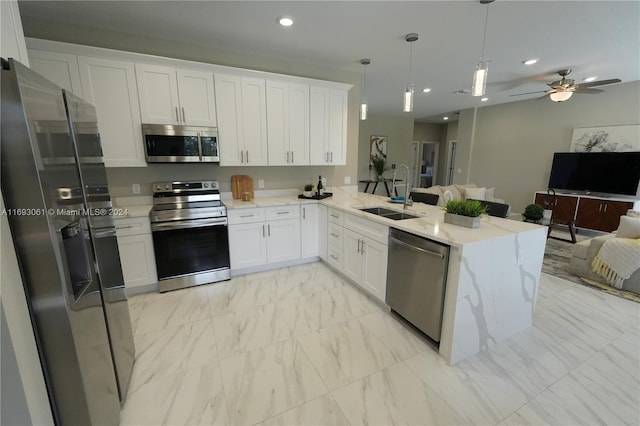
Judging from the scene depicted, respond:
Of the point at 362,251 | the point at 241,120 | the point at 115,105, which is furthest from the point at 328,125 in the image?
the point at 115,105

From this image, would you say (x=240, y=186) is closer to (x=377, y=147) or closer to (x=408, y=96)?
(x=408, y=96)

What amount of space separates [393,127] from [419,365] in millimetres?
8004

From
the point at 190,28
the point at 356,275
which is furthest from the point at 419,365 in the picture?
the point at 190,28

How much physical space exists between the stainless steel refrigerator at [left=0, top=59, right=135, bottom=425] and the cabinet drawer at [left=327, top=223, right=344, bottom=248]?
226 centimetres

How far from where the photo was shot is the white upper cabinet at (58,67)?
2.43m

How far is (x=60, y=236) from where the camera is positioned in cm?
104

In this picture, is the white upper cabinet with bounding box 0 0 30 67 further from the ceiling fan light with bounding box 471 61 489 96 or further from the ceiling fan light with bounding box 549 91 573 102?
the ceiling fan light with bounding box 549 91 573 102

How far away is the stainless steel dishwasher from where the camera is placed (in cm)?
198

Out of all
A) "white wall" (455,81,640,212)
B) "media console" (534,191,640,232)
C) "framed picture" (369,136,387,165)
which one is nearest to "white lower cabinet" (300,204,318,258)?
"media console" (534,191,640,232)

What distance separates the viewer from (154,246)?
2850 mm

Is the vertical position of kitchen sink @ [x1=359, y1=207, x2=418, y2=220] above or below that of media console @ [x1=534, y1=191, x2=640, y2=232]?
Result: above

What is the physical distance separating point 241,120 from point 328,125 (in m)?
1.22

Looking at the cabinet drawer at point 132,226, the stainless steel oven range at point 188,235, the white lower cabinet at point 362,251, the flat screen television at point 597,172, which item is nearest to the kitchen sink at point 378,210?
the white lower cabinet at point 362,251

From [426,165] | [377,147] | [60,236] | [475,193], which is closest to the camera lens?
[60,236]
